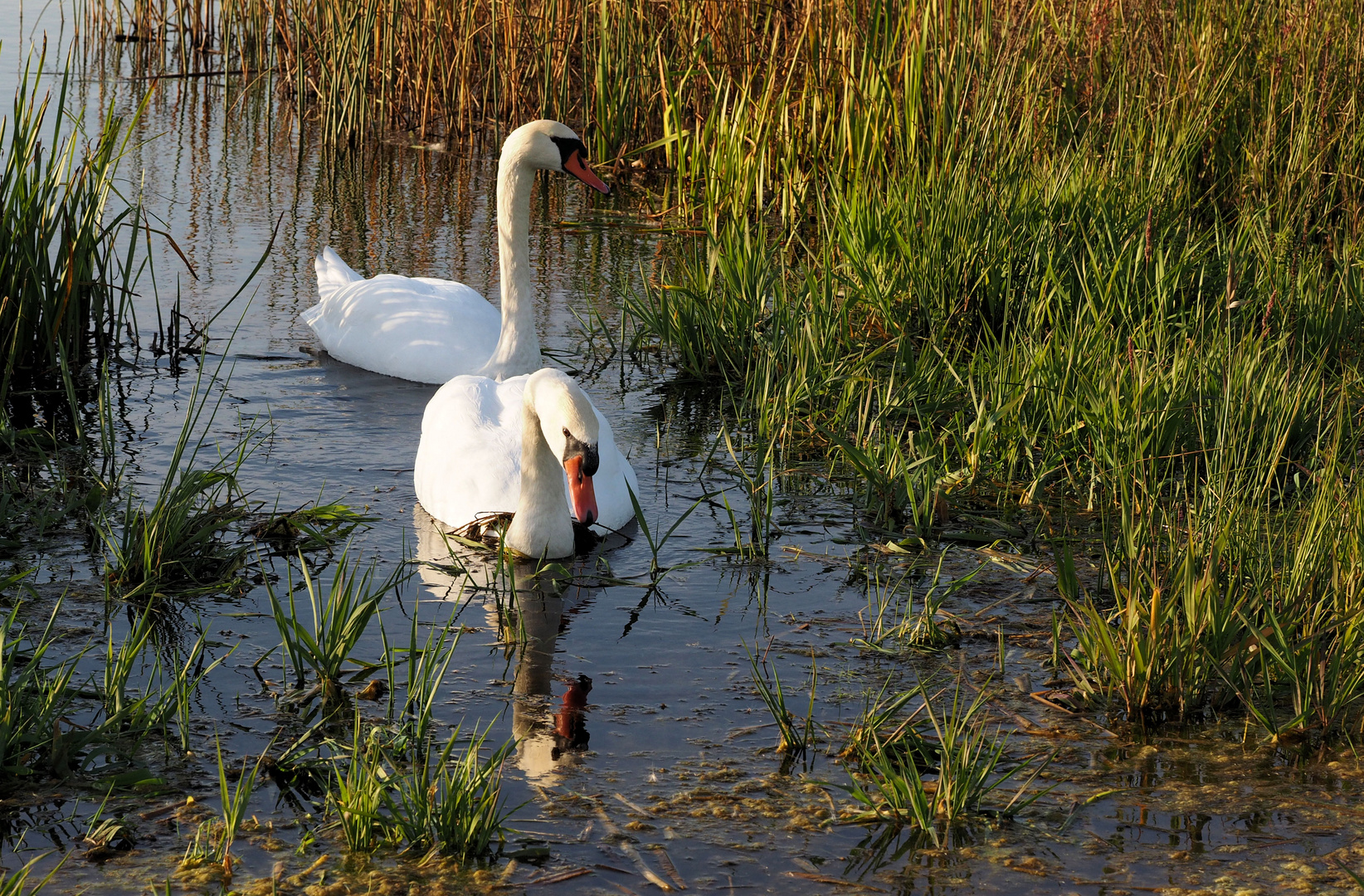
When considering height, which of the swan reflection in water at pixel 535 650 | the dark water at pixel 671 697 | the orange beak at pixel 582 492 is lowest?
the swan reflection in water at pixel 535 650

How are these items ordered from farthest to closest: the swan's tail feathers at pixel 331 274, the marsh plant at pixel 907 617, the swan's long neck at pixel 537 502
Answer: the swan's tail feathers at pixel 331 274, the swan's long neck at pixel 537 502, the marsh plant at pixel 907 617

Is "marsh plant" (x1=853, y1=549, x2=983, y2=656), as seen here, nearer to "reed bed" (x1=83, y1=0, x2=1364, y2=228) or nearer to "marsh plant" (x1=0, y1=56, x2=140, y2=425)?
"reed bed" (x1=83, y1=0, x2=1364, y2=228)

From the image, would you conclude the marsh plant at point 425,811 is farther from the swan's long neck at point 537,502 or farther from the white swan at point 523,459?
the swan's long neck at point 537,502

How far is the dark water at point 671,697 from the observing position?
3072 mm

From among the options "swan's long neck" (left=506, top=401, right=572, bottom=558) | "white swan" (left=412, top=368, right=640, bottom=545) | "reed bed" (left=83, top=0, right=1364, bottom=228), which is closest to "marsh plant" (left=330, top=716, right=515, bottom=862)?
"white swan" (left=412, top=368, right=640, bottom=545)

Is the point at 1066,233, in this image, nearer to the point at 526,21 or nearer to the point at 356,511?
the point at 356,511

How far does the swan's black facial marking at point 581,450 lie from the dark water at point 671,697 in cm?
42

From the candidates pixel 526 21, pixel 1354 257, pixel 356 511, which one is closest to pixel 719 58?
pixel 526 21

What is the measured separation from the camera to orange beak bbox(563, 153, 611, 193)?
7.35 meters

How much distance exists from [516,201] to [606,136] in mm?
4018

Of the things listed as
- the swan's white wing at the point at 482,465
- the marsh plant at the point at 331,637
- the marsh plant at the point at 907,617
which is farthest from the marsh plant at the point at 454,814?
the swan's white wing at the point at 482,465

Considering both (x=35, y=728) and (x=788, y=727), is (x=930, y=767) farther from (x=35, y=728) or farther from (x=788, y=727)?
(x=35, y=728)

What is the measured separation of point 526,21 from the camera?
36.7 ft

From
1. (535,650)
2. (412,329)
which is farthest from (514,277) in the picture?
(535,650)
